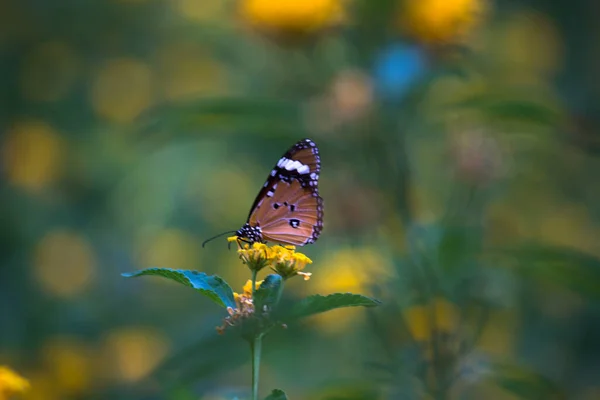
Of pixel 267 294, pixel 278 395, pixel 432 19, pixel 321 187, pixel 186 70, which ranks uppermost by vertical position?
pixel 186 70

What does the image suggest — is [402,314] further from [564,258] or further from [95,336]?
[95,336]

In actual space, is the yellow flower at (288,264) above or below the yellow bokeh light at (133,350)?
below

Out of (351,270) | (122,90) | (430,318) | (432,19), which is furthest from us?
(122,90)

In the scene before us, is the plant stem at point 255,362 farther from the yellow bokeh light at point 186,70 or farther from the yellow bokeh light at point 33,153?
the yellow bokeh light at point 186,70

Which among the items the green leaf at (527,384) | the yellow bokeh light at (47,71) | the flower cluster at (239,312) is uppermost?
the yellow bokeh light at (47,71)

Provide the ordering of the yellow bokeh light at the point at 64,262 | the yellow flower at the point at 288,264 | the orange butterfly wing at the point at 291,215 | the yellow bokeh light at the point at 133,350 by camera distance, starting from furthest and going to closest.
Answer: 1. the yellow bokeh light at the point at 64,262
2. the yellow bokeh light at the point at 133,350
3. the orange butterfly wing at the point at 291,215
4. the yellow flower at the point at 288,264

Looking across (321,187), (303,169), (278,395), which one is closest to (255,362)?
(278,395)

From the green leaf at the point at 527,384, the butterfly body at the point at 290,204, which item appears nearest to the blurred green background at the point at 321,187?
the green leaf at the point at 527,384

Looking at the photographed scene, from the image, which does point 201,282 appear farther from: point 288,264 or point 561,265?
point 561,265
